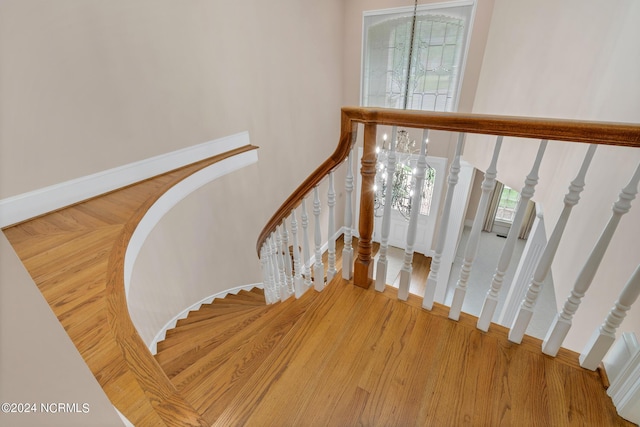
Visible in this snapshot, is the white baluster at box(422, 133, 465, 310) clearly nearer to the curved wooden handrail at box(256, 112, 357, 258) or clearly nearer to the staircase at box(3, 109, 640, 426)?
the staircase at box(3, 109, 640, 426)

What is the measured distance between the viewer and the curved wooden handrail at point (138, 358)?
771 mm

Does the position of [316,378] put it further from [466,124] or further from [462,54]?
[462,54]

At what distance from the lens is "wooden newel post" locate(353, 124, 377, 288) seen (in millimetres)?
1242

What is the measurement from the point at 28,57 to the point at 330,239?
218cm

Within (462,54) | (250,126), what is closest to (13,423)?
(250,126)

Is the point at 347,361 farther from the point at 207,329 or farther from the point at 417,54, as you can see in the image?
the point at 417,54

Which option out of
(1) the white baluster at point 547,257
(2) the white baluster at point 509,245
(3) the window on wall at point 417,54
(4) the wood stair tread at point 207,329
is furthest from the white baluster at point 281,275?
(3) the window on wall at point 417,54

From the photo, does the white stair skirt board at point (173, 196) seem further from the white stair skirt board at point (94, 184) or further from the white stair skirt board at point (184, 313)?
the white stair skirt board at point (184, 313)

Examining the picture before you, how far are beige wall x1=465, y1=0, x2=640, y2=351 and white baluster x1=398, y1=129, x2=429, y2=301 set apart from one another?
0.78 m

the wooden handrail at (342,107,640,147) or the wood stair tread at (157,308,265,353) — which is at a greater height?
the wooden handrail at (342,107,640,147)

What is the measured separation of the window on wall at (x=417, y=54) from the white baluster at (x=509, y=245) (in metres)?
3.62

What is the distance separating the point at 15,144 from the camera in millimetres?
1817

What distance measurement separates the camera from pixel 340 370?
1103 mm

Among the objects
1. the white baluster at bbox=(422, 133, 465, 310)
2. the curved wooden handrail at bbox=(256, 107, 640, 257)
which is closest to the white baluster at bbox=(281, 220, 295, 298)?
the curved wooden handrail at bbox=(256, 107, 640, 257)
